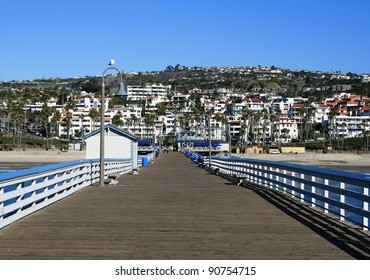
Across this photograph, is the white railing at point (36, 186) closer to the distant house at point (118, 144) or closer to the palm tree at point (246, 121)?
the distant house at point (118, 144)

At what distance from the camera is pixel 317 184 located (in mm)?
14055

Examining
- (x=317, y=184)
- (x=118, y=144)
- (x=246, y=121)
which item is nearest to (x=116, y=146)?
(x=118, y=144)

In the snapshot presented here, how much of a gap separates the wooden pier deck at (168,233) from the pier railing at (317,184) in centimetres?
65

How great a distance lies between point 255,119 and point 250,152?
34412 millimetres

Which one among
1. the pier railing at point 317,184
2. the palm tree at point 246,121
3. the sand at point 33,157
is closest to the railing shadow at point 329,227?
the pier railing at point 317,184

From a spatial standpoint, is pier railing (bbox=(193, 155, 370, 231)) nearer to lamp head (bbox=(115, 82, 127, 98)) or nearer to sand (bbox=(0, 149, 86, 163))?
lamp head (bbox=(115, 82, 127, 98))

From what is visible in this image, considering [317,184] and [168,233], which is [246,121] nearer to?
[317,184]

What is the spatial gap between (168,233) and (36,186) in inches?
168

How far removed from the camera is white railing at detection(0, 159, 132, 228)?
11508 millimetres

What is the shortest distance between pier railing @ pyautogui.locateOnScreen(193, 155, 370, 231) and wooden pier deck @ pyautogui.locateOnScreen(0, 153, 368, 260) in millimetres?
650

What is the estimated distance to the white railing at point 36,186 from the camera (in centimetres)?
1151
